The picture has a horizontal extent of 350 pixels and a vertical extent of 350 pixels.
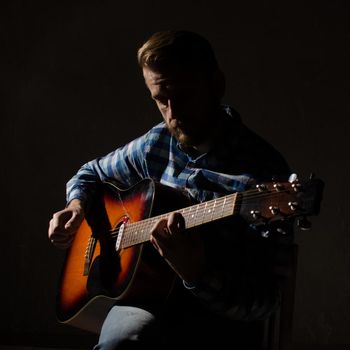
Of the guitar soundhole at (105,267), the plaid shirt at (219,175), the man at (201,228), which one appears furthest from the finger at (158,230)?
the guitar soundhole at (105,267)

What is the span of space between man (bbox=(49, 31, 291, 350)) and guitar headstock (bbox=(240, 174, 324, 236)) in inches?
4.1

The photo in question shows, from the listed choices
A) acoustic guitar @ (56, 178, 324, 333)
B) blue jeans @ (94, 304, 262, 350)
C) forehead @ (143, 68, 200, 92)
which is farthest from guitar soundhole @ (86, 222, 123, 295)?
forehead @ (143, 68, 200, 92)

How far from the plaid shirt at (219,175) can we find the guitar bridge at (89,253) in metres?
0.12

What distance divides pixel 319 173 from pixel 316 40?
1.72 feet

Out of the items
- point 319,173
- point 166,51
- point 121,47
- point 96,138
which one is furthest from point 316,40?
point 166,51

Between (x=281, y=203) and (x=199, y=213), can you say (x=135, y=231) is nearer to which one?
(x=199, y=213)

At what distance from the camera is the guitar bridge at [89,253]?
1.94 m

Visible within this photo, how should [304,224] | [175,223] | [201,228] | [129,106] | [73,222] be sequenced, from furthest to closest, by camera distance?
[129,106] → [73,222] → [201,228] → [175,223] → [304,224]

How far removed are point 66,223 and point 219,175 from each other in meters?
0.48

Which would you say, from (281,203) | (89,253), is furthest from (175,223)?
(89,253)

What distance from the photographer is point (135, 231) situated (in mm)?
1769

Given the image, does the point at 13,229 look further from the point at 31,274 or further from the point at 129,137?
the point at 129,137

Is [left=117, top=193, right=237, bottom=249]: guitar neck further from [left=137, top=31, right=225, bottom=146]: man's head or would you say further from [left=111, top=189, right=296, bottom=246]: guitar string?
[left=137, top=31, right=225, bottom=146]: man's head

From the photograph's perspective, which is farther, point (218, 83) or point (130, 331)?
point (218, 83)
